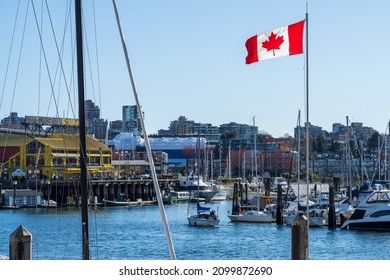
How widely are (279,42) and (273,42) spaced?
0.39 feet

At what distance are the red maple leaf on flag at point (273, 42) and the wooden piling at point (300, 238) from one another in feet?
16.1

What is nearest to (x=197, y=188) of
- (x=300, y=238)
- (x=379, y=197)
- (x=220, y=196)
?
(x=220, y=196)

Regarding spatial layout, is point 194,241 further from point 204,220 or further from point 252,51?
point 252,51

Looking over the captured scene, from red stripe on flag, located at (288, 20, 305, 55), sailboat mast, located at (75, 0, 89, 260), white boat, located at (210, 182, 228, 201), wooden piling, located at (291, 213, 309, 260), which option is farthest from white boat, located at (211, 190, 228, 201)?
wooden piling, located at (291, 213, 309, 260)

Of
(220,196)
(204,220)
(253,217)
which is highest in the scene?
(220,196)

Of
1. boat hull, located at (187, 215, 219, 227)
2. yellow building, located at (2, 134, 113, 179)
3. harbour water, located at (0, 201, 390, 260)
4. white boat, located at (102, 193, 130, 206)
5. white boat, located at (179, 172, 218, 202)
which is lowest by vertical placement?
harbour water, located at (0, 201, 390, 260)

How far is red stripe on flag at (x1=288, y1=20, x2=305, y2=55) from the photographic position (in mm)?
18969

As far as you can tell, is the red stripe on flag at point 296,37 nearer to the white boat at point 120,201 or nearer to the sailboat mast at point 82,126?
the sailboat mast at point 82,126

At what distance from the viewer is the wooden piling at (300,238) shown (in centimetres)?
1506

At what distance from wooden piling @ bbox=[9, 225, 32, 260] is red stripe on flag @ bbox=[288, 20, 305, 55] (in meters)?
7.53

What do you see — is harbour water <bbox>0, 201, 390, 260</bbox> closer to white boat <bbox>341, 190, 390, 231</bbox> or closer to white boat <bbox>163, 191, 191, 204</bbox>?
white boat <bbox>341, 190, 390, 231</bbox>

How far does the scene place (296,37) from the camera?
19031 mm
